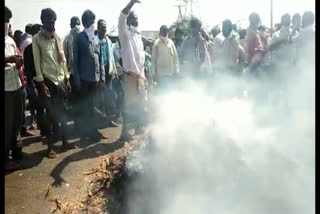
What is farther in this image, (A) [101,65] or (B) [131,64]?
(A) [101,65]

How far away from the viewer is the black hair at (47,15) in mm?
4418

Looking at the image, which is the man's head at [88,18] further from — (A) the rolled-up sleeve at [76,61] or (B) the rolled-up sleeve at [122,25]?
(B) the rolled-up sleeve at [122,25]

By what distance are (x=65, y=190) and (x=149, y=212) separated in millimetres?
976

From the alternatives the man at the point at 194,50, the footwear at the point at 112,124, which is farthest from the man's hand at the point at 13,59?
the man at the point at 194,50

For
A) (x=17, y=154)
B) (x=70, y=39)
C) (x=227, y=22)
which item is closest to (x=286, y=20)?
(x=227, y=22)

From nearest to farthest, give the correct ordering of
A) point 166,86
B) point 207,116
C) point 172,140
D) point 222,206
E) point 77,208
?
point 77,208, point 222,206, point 172,140, point 207,116, point 166,86

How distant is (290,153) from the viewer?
4422 mm

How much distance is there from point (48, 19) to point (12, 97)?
1.01m

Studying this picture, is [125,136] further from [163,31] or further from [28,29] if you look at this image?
[28,29]

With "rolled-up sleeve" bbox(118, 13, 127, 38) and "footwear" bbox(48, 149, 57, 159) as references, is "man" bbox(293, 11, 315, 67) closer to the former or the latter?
"rolled-up sleeve" bbox(118, 13, 127, 38)

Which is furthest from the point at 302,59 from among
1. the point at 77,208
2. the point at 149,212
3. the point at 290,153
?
the point at 77,208

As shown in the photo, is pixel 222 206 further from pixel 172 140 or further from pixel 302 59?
pixel 302 59

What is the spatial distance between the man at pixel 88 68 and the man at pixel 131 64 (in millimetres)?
411

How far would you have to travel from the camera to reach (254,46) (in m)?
6.85
